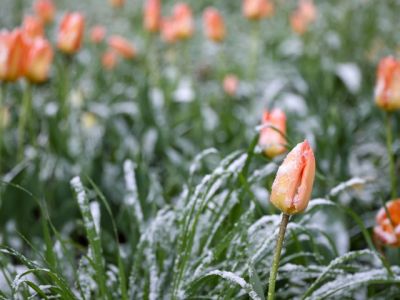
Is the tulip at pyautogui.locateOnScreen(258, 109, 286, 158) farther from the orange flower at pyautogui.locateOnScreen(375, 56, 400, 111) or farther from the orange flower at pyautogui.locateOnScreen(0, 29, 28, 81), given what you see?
the orange flower at pyautogui.locateOnScreen(0, 29, 28, 81)

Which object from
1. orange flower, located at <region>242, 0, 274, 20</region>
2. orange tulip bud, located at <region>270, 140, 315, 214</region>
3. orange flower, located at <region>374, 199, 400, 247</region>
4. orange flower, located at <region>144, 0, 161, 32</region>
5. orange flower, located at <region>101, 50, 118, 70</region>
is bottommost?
orange flower, located at <region>374, 199, 400, 247</region>

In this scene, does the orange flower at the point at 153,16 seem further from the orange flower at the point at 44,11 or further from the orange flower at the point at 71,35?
the orange flower at the point at 71,35

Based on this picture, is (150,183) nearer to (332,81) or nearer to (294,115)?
(294,115)

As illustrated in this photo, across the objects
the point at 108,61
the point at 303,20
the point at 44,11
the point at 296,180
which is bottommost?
the point at 296,180

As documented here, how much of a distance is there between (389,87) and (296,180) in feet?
2.43

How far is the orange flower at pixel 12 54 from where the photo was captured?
5.55 ft

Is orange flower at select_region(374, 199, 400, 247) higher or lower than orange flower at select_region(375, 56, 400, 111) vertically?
lower

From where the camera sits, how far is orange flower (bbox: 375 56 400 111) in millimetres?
1568

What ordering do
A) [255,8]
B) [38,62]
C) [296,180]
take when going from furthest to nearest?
[255,8] < [38,62] < [296,180]

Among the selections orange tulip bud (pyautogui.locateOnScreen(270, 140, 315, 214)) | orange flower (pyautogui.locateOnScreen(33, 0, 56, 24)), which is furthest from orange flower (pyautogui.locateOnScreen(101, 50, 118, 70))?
orange tulip bud (pyautogui.locateOnScreen(270, 140, 315, 214))

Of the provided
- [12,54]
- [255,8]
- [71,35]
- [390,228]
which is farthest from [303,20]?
[390,228]

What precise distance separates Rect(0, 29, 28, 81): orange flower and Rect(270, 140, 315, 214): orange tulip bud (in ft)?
3.37

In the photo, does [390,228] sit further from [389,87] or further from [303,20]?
[303,20]

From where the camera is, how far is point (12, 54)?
171 centimetres
